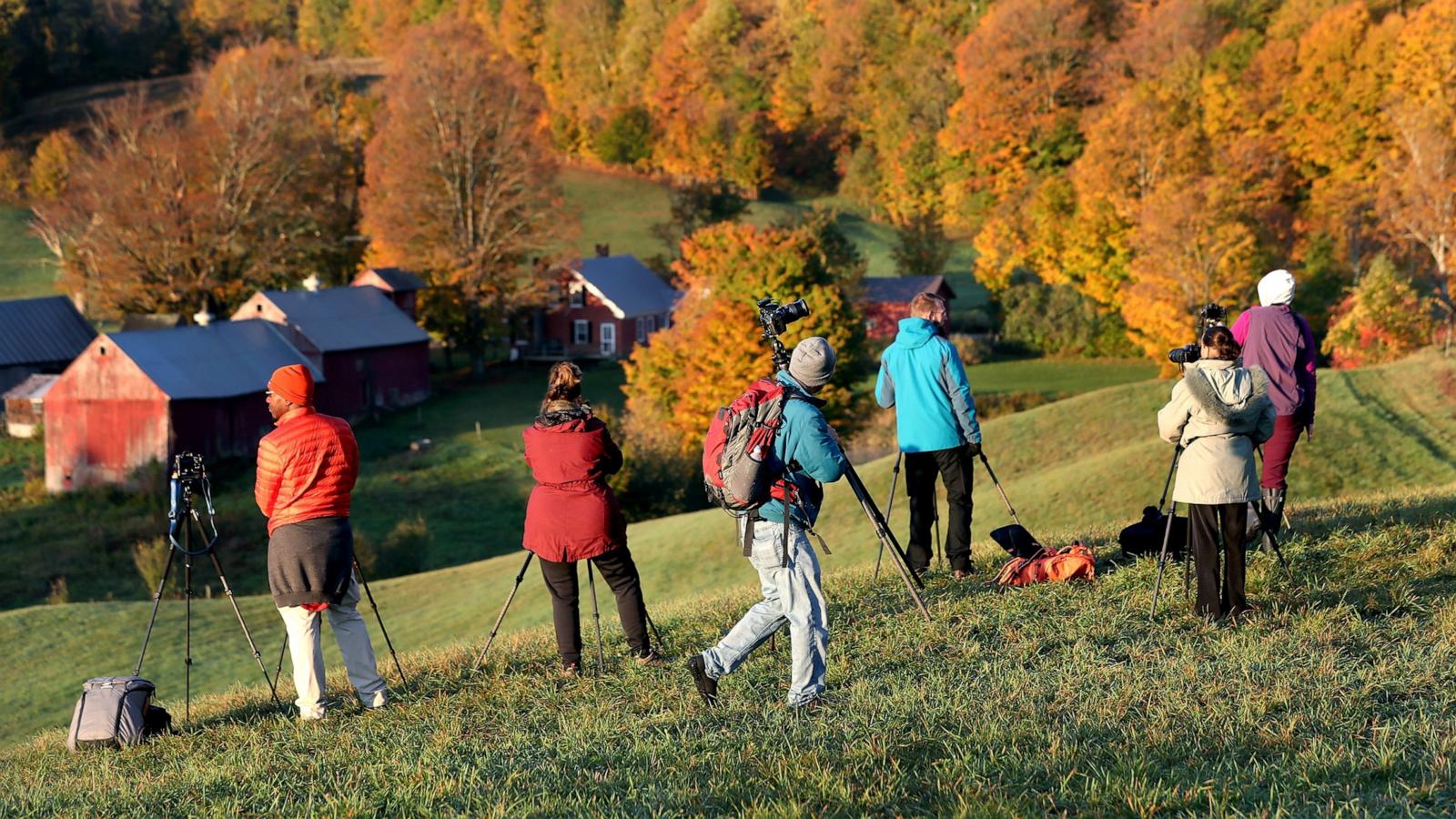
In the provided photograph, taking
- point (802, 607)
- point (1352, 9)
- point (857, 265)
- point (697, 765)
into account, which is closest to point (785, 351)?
point (802, 607)

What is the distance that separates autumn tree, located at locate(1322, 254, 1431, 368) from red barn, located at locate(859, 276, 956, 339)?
30.3 metres

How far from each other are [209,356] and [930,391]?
49.5 meters

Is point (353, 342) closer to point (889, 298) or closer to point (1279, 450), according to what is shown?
point (889, 298)

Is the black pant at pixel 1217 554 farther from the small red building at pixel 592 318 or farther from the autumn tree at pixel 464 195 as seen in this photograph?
the small red building at pixel 592 318

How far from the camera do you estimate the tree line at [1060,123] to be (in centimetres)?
6247

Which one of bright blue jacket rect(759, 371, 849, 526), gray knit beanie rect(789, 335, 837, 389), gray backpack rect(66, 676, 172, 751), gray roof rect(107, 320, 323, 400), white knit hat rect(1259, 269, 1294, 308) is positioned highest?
white knit hat rect(1259, 269, 1294, 308)

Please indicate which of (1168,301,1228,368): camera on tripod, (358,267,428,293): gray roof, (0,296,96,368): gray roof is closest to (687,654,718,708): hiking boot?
(1168,301,1228,368): camera on tripod

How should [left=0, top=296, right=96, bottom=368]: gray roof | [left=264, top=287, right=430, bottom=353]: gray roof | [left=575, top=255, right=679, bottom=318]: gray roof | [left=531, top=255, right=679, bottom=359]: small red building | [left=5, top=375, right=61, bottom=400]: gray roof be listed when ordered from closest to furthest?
[left=5, top=375, right=61, bottom=400]: gray roof
[left=264, top=287, right=430, bottom=353]: gray roof
[left=0, top=296, right=96, bottom=368]: gray roof
[left=531, top=255, right=679, bottom=359]: small red building
[left=575, top=255, right=679, bottom=318]: gray roof

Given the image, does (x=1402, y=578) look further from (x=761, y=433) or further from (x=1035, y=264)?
(x=1035, y=264)

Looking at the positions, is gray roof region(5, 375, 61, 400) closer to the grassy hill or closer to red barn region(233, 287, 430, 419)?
red barn region(233, 287, 430, 419)

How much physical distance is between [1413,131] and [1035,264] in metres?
21.8

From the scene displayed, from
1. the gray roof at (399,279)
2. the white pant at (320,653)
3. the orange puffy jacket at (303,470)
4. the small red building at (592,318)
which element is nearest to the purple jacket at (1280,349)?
the orange puffy jacket at (303,470)

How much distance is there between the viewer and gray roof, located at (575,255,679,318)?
8156 cm

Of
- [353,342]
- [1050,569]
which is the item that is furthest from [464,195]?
[1050,569]
